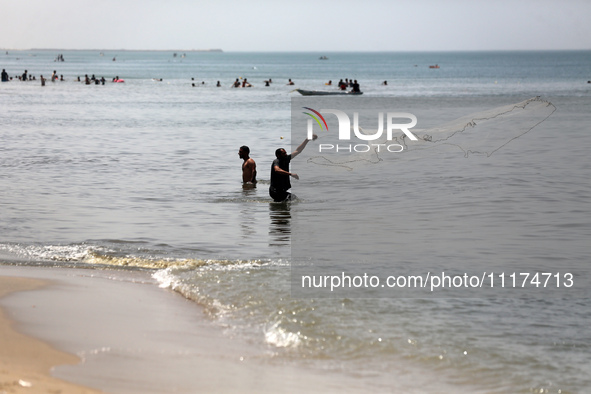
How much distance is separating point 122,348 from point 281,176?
8.76 metres

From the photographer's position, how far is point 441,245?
11758 millimetres

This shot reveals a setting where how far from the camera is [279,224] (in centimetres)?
1341

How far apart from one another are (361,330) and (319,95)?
2122 inches

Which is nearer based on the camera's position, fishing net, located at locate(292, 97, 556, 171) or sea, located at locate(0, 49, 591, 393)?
sea, located at locate(0, 49, 591, 393)

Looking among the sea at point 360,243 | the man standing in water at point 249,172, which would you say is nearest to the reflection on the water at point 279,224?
the sea at point 360,243

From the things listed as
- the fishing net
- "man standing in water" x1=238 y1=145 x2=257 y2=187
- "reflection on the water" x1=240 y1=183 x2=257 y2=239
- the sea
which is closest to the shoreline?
the sea

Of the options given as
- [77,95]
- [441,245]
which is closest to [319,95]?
[77,95]

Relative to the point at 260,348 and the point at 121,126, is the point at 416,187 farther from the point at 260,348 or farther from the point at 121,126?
the point at 121,126

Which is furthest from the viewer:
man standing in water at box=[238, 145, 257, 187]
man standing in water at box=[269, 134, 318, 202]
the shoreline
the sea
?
man standing in water at box=[238, 145, 257, 187]

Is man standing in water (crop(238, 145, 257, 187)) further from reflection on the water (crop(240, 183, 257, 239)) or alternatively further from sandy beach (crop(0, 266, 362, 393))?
sandy beach (crop(0, 266, 362, 393))

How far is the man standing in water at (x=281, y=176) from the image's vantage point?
14.8m

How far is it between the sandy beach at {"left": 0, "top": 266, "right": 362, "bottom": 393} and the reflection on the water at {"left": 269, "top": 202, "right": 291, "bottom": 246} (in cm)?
339

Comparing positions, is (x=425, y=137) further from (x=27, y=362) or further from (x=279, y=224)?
(x=27, y=362)

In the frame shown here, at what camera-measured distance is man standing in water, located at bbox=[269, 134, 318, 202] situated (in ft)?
48.6
